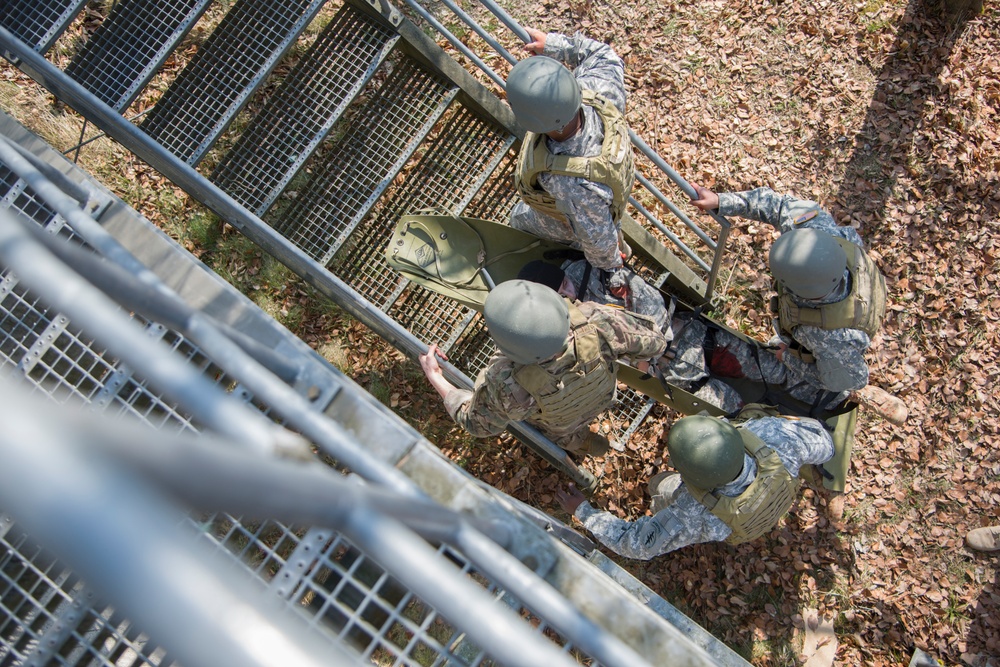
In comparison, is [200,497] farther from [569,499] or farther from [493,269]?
[569,499]

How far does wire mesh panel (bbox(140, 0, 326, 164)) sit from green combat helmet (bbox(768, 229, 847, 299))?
132 inches

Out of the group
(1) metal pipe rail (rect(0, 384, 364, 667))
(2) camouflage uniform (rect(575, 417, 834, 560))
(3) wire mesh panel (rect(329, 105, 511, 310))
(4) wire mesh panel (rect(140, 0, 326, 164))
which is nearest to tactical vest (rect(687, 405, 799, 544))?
(2) camouflage uniform (rect(575, 417, 834, 560))

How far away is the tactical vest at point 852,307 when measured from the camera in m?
4.43

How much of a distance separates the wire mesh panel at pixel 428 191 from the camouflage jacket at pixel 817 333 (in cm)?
177

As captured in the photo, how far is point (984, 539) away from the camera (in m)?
5.59

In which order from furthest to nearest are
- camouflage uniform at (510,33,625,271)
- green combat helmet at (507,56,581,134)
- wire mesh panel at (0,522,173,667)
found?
camouflage uniform at (510,33,625,271), green combat helmet at (507,56,581,134), wire mesh panel at (0,522,173,667)

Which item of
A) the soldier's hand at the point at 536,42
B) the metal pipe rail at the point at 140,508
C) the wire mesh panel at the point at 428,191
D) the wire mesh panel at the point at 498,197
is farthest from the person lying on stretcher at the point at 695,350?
the metal pipe rail at the point at 140,508

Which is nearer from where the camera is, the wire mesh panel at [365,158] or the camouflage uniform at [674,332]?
the camouflage uniform at [674,332]

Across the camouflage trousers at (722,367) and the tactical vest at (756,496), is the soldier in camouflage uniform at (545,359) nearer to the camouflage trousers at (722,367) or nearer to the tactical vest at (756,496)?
the camouflage trousers at (722,367)

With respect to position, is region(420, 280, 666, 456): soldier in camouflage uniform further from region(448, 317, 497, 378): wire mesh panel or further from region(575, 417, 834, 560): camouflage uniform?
region(575, 417, 834, 560): camouflage uniform

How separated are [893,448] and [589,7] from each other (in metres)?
4.76

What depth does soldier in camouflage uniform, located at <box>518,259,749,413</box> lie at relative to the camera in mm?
4910

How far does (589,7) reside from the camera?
680 cm

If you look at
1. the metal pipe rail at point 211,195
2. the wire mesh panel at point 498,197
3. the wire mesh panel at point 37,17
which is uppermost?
the wire mesh panel at point 498,197
